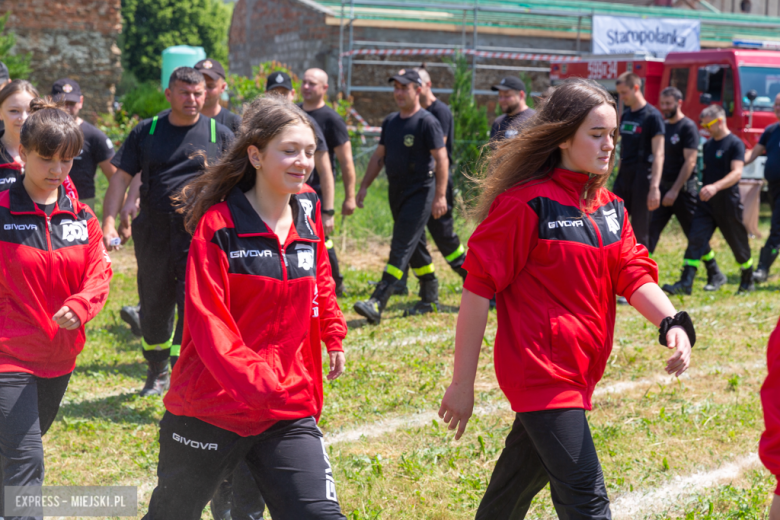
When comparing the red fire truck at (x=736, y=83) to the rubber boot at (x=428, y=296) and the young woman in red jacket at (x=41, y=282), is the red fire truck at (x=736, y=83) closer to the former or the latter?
the rubber boot at (x=428, y=296)

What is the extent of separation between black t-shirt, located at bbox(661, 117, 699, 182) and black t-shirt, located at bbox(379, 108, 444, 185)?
10.4 feet

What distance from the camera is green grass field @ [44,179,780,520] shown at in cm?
397

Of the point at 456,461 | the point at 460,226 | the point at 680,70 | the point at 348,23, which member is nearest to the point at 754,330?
the point at 456,461

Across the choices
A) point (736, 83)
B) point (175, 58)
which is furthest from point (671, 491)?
point (175, 58)

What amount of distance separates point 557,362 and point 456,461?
1.88 m

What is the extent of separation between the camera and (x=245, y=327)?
2633 millimetres

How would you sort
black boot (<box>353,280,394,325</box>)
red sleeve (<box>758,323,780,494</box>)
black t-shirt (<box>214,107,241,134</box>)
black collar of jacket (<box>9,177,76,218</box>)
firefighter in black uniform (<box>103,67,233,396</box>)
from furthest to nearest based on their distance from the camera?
black boot (<box>353,280,394,325</box>) < black t-shirt (<box>214,107,241,134</box>) < firefighter in black uniform (<box>103,67,233,396</box>) < black collar of jacket (<box>9,177,76,218</box>) < red sleeve (<box>758,323,780,494</box>)

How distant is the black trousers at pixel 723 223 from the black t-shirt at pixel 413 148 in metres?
3.44

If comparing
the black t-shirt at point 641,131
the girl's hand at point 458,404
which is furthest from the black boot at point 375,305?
the girl's hand at point 458,404

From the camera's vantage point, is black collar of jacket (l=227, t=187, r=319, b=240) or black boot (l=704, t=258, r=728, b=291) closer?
black collar of jacket (l=227, t=187, r=319, b=240)

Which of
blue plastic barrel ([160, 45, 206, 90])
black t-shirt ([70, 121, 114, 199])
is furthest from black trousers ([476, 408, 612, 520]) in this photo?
blue plastic barrel ([160, 45, 206, 90])

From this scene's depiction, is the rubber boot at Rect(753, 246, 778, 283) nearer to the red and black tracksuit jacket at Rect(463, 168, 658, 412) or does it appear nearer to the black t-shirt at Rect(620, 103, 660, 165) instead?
the black t-shirt at Rect(620, 103, 660, 165)

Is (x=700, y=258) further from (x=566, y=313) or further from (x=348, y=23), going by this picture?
(x=348, y=23)

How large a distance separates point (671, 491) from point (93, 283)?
3010 mm
